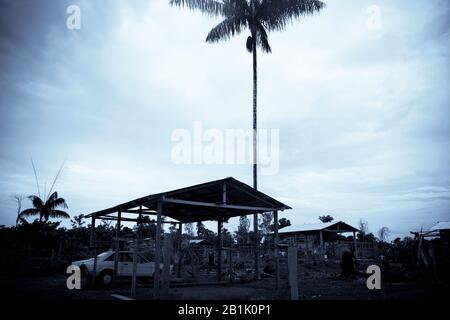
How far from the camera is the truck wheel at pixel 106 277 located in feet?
45.7

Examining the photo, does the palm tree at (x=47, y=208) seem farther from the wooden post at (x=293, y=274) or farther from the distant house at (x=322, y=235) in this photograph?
the wooden post at (x=293, y=274)

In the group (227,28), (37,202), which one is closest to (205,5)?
(227,28)

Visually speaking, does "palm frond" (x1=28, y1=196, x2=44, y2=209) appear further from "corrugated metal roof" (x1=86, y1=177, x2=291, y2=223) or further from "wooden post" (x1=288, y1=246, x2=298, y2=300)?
"wooden post" (x1=288, y1=246, x2=298, y2=300)

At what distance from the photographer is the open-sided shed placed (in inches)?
491

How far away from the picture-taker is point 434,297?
9984 millimetres

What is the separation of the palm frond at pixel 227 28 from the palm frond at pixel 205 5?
694mm

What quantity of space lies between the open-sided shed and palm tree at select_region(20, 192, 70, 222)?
24.1m

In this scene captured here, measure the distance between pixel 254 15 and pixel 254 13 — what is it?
0.13 meters

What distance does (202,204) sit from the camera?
509 inches

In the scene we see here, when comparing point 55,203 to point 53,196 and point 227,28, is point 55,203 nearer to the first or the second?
point 53,196

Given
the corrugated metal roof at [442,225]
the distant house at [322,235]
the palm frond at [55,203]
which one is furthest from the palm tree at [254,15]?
the palm frond at [55,203]

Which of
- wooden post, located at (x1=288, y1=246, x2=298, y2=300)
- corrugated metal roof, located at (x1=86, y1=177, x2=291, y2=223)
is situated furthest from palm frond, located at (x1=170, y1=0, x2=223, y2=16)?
wooden post, located at (x1=288, y1=246, x2=298, y2=300)

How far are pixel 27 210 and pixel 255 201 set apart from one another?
29785 millimetres
